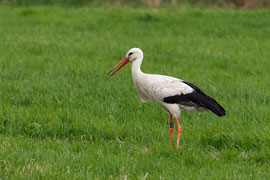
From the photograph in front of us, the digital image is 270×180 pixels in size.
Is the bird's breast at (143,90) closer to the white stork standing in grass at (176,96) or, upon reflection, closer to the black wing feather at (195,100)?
the white stork standing in grass at (176,96)

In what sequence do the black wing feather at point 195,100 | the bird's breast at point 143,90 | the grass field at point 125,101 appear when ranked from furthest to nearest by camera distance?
1. the bird's breast at point 143,90
2. the black wing feather at point 195,100
3. the grass field at point 125,101

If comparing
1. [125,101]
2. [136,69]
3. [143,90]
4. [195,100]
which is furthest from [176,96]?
[125,101]

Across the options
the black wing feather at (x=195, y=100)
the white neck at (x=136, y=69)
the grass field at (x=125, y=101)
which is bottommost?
the grass field at (x=125, y=101)

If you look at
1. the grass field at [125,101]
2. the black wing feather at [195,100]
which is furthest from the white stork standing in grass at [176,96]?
the grass field at [125,101]

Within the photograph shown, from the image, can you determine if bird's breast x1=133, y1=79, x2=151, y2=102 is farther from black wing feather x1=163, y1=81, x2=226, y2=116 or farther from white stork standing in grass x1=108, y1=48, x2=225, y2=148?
black wing feather x1=163, y1=81, x2=226, y2=116

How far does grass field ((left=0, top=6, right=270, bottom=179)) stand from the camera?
192 inches

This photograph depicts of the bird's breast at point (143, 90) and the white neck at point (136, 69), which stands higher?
the white neck at point (136, 69)

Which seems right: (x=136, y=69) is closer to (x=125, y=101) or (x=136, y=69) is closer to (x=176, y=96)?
(x=176, y=96)

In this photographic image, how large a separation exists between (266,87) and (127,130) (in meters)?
3.37

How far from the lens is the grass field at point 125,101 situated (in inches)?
192

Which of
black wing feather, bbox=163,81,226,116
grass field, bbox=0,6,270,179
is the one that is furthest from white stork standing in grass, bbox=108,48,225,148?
grass field, bbox=0,6,270,179

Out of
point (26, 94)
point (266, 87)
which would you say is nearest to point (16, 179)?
point (26, 94)

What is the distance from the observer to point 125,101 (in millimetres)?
7270

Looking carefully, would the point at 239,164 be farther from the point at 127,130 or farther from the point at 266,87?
the point at 266,87
